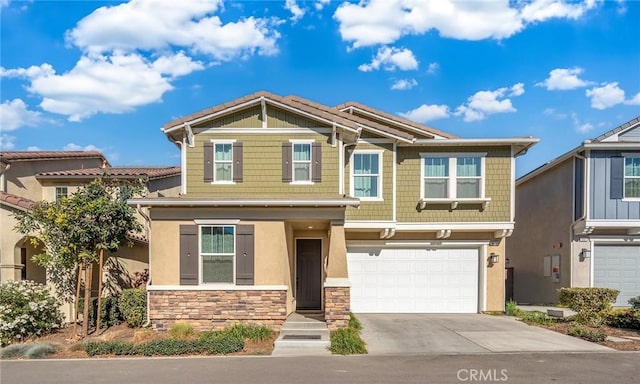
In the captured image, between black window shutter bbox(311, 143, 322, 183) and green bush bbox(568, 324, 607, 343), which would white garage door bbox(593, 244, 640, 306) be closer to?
green bush bbox(568, 324, 607, 343)

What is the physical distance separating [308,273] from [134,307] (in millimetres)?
5171

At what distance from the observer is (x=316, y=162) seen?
13.2 meters

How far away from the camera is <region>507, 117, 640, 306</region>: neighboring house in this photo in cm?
1526

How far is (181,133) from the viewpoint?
13.6 meters

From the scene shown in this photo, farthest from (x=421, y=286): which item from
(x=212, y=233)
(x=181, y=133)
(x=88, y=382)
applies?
(x=88, y=382)

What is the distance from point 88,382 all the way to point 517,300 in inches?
653

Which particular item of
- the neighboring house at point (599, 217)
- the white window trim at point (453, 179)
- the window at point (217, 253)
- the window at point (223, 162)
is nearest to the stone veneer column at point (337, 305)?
the window at point (217, 253)

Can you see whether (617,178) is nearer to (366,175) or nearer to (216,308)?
(366,175)

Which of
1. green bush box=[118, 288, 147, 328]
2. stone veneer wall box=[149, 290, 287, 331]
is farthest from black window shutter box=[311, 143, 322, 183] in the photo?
green bush box=[118, 288, 147, 328]

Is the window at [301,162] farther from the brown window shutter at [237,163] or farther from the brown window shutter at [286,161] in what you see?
the brown window shutter at [237,163]

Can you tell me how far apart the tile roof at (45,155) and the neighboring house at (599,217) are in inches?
700

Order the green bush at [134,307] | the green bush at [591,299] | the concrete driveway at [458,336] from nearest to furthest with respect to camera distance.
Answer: the concrete driveway at [458,336]
the green bush at [134,307]
the green bush at [591,299]

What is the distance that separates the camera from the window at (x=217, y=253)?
480 inches

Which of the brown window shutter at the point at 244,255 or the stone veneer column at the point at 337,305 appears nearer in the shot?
the stone veneer column at the point at 337,305
